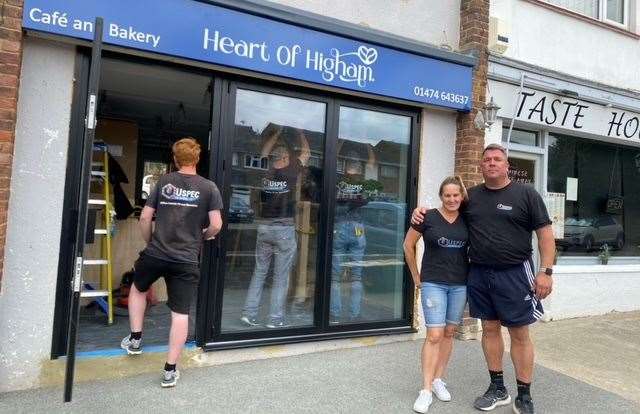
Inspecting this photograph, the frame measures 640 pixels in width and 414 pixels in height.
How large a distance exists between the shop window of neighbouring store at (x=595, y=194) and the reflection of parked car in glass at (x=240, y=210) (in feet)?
14.7

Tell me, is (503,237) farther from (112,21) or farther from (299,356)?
(112,21)

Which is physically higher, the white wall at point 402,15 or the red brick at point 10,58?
the white wall at point 402,15

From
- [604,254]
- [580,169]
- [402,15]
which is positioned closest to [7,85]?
[402,15]

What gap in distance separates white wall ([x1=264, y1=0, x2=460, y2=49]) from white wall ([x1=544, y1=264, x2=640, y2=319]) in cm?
352

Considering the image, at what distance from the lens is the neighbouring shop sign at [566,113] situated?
6.01 metres

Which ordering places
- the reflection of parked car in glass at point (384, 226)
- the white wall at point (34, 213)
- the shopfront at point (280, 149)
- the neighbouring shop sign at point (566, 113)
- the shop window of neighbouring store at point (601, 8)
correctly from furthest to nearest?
1. the shop window of neighbouring store at point (601, 8)
2. the neighbouring shop sign at point (566, 113)
3. the reflection of parked car in glass at point (384, 226)
4. the shopfront at point (280, 149)
5. the white wall at point (34, 213)

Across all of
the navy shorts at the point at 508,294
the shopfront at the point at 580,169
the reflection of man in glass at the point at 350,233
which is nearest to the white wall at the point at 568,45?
the shopfront at the point at 580,169

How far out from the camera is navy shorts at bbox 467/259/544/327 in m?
3.60

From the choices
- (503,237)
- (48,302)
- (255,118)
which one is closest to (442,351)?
(503,237)

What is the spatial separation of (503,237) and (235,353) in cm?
254

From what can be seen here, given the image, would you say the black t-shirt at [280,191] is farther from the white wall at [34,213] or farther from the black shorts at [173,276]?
the white wall at [34,213]

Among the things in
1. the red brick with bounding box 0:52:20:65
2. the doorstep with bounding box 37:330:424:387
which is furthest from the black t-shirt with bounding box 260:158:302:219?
the red brick with bounding box 0:52:20:65

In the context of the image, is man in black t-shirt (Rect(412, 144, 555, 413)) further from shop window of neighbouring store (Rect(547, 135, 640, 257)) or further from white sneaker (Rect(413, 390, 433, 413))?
shop window of neighbouring store (Rect(547, 135, 640, 257))

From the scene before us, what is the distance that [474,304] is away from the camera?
3.78 m
